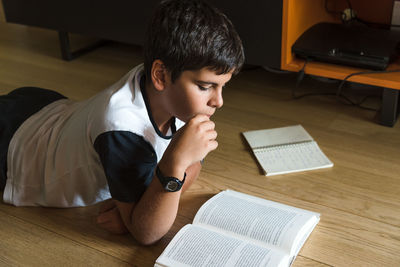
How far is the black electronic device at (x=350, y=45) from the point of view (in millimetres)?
1518

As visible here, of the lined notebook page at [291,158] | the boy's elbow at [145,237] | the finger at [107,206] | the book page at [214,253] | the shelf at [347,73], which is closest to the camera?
the book page at [214,253]

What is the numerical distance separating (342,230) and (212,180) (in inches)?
14.7

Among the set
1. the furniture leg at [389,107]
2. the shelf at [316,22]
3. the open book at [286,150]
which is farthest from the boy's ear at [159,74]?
the furniture leg at [389,107]

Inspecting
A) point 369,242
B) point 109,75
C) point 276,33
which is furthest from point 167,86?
point 109,75

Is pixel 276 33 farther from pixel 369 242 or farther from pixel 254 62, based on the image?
pixel 369 242

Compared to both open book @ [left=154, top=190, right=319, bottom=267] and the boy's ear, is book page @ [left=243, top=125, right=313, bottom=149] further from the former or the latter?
the boy's ear

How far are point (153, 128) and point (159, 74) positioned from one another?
0.41ft

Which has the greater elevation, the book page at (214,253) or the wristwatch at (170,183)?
the wristwatch at (170,183)

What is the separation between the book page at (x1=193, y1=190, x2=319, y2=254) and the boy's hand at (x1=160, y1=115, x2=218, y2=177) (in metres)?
0.16

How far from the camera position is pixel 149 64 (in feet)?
3.43

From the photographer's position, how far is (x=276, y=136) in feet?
5.01

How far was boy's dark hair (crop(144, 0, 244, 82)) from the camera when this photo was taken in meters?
0.98

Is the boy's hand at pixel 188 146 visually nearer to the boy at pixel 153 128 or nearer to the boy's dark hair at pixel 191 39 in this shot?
the boy at pixel 153 128

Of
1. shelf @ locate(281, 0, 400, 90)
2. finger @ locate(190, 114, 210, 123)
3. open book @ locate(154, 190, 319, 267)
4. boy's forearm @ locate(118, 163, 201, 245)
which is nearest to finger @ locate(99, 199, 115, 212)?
boy's forearm @ locate(118, 163, 201, 245)
